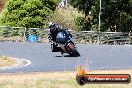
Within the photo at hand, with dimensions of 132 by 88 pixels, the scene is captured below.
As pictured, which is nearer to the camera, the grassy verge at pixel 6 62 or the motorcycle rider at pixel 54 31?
the grassy verge at pixel 6 62

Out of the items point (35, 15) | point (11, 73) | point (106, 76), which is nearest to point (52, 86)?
point (106, 76)

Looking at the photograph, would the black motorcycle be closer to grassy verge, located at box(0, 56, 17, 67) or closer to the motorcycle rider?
the motorcycle rider

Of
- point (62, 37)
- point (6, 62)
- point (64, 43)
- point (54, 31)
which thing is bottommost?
point (6, 62)

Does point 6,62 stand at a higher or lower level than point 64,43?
lower

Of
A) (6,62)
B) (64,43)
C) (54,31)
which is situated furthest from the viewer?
(64,43)

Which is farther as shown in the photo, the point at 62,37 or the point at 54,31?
the point at 62,37

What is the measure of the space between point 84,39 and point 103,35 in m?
1.78

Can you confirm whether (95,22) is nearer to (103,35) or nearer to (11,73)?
(103,35)

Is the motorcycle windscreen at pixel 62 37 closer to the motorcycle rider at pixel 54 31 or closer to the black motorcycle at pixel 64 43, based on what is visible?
the black motorcycle at pixel 64 43

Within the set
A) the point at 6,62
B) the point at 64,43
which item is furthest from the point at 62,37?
the point at 6,62

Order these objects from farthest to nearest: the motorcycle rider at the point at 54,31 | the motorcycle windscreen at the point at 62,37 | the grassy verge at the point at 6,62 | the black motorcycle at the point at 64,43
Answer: the black motorcycle at the point at 64,43, the motorcycle windscreen at the point at 62,37, the motorcycle rider at the point at 54,31, the grassy verge at the point at 6,62

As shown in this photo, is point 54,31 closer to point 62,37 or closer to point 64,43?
point 62,37

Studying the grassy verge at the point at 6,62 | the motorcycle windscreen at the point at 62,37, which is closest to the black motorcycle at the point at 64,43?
the motorcycle windscreen at the point at 62,37

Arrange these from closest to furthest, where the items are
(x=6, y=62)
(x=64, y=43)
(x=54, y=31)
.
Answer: (x=6, y=62), (x=54, y=31), (x=64, y=43)
